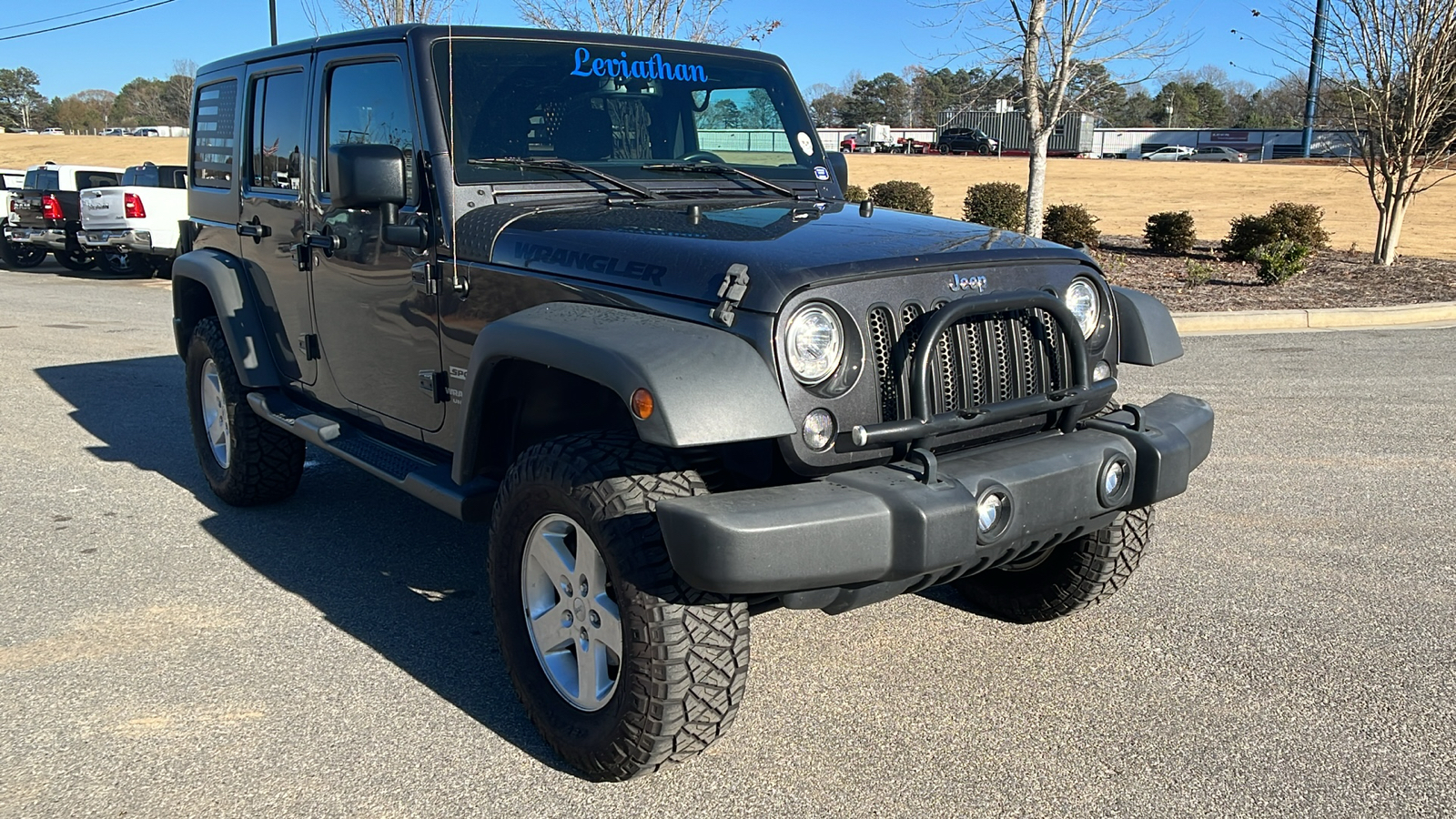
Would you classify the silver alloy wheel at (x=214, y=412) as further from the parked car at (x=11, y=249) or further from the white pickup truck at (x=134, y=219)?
the parked car at (x=11, y=249)

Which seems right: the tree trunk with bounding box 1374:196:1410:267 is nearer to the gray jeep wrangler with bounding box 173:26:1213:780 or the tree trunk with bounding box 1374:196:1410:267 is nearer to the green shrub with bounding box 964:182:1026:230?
the green shrub with bounding box 964:182:1026:230

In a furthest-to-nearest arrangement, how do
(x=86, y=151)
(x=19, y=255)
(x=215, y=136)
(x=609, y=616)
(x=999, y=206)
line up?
(x=86, y=151) < (x=19, y=255) < (x=999, y=206) < (x=215, y=136) < (x=609, y=616)

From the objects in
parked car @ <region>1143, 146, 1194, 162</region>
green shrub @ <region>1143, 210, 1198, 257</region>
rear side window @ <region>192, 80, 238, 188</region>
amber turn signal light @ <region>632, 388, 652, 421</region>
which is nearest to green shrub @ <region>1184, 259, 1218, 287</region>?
green shrub @ <region>1143, 210, 1198, 257</region>

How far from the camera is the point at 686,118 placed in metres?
4.38

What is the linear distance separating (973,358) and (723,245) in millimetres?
744

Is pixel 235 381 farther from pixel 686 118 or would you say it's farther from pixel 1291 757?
pixel 1291 757

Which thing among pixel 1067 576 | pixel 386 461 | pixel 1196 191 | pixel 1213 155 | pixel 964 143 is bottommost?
pixel 1067 576

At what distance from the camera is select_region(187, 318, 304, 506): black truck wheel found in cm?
520

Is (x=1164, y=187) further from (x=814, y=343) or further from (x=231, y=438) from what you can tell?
(x=814, y=343)

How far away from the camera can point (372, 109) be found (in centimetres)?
413

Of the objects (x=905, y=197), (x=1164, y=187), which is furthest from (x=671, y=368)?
(x=1164, y=187)

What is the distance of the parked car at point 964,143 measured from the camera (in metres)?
59.5

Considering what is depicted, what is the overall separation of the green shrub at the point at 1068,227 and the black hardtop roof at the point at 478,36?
38.3 ft

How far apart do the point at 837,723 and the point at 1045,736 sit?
0.59m
